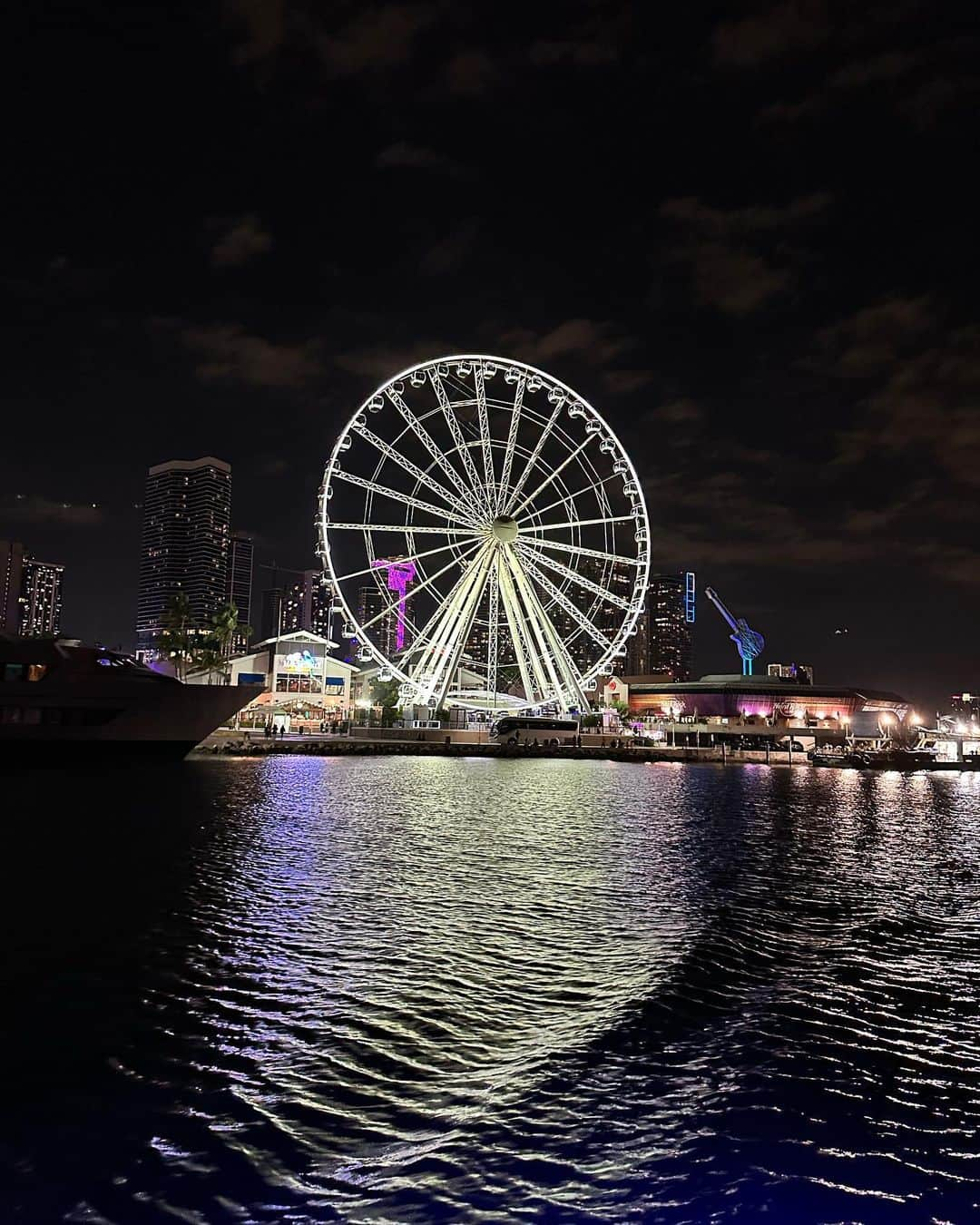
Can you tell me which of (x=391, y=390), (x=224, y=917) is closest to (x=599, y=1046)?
(x=224, y=917)

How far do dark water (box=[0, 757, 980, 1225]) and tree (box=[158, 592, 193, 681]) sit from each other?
2979 inches

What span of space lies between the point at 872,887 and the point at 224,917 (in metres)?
15.4

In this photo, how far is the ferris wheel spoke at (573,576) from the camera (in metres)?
67.8

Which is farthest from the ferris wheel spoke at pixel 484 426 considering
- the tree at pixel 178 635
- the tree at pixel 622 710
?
the tree at pixel 622 710

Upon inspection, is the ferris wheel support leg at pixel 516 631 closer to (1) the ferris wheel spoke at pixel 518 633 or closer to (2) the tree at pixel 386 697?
(1) the ferris wheel spoke at pixel 518 633

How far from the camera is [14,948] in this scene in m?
13.0

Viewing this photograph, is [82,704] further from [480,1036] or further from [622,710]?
[622,710]

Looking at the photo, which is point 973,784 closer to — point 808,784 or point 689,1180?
point 808,784

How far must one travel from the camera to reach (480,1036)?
9945 mm

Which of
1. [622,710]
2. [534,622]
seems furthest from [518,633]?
[622,710]

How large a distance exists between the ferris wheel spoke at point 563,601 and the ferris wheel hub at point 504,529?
3.12 meters

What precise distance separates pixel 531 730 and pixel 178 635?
138 ft

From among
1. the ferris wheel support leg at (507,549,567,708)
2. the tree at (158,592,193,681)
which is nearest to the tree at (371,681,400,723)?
the tree at (158,592,193,681)

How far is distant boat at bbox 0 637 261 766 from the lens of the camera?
51.6 meters
